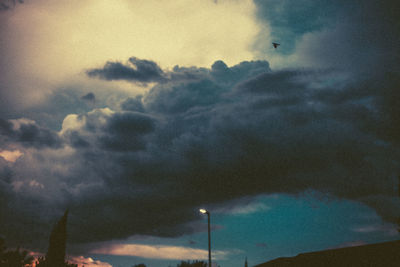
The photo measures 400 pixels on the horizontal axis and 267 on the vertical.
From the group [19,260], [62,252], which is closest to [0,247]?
[19,260]

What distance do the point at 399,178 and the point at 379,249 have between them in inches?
761

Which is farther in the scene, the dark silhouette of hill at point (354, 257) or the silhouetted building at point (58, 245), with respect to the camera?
the silhouetted building at point (58, 245)

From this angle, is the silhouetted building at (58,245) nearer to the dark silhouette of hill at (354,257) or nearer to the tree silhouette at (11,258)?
the tree silhouette at (11,258)

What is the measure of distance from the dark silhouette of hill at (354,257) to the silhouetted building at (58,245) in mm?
49231

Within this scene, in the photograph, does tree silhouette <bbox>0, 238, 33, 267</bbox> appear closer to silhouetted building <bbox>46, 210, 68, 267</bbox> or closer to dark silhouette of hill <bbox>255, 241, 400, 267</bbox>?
silhouetted building <bbox>46, 210, 68, 267</bbox>

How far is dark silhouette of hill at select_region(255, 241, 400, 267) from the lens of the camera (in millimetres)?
24797

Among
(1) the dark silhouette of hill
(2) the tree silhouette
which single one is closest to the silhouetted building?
(2) the tree silhouette

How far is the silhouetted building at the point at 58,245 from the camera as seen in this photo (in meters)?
65.3

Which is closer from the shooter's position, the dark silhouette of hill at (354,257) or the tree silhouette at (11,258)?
the dark silhouette of hill at (354,257)

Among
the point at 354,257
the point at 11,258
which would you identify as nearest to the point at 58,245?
the point at 11,258

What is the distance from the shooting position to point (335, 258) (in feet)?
94.9

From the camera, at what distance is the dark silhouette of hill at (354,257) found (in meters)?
24.8

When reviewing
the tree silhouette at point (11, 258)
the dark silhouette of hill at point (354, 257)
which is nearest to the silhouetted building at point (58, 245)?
the tree silhouette at point (11, 258)

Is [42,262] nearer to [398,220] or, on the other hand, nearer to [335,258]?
[335,258]
